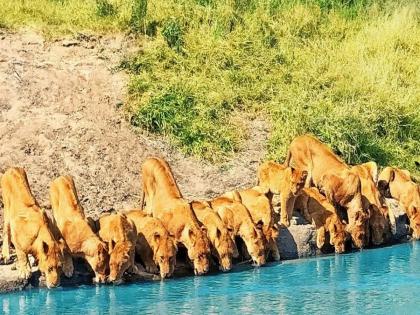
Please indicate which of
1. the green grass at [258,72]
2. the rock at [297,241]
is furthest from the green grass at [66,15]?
the rock at [297,241]

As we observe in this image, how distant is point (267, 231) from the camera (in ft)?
43.0

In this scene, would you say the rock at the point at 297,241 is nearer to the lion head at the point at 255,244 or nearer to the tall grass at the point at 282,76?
the lion head at the point at 255,244

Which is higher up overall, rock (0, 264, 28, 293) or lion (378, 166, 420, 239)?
lion (378, 166, 420, 239)

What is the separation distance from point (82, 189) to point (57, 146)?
1149mm

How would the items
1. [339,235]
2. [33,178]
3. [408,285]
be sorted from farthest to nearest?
[33,178] → [339,235] → [408,285]

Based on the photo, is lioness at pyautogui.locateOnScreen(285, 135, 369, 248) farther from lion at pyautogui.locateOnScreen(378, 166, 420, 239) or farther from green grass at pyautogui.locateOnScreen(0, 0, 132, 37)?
green grass at pyautogui.locateOnScreen(0, 0, 132, 37)

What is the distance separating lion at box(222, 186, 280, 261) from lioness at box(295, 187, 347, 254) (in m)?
0.75

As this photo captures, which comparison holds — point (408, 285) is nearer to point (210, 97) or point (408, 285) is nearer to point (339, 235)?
point (339, 235)

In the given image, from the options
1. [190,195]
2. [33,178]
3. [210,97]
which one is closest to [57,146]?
[33,178]

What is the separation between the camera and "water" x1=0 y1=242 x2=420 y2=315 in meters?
10.7

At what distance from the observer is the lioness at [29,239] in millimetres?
11492

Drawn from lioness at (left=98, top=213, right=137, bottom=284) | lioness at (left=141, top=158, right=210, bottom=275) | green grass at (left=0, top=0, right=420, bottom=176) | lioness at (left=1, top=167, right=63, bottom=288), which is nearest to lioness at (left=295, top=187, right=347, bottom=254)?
lioness at (left=141, top=158, right=210, bottom=275)

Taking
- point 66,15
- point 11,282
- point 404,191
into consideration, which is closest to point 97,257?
point 11,282

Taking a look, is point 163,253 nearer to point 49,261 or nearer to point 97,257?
point 97,257
